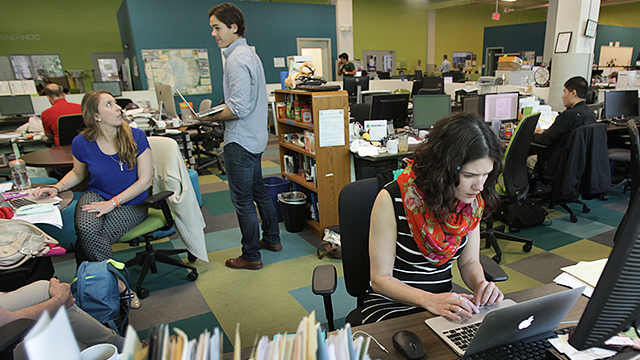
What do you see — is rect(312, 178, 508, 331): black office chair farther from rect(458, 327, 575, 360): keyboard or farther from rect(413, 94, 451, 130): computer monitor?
rect(413, 94, 451, 130): computer monitor

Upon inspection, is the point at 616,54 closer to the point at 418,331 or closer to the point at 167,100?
the point at 167,100

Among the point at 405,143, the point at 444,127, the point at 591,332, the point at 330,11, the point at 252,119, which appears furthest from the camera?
the point at 330,11

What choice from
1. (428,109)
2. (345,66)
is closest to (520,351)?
(428,109)

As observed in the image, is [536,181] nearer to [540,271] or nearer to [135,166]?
[540,271]

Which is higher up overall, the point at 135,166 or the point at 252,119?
the point at 252,119

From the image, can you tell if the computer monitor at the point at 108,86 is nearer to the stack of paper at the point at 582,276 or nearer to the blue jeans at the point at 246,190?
the blue jeans at the point at 246,190

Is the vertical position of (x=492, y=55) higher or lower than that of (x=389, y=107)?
higher

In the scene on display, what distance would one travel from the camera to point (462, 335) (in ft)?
3.32

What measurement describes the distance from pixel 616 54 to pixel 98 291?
52.6 feet

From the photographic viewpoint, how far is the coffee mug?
2.75ft

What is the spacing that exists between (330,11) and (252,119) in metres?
8.43

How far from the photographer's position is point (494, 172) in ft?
4.31

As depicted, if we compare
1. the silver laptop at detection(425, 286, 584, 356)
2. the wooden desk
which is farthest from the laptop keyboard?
the wooden desk

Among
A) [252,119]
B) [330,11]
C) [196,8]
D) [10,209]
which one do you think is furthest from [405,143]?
[330,11]
